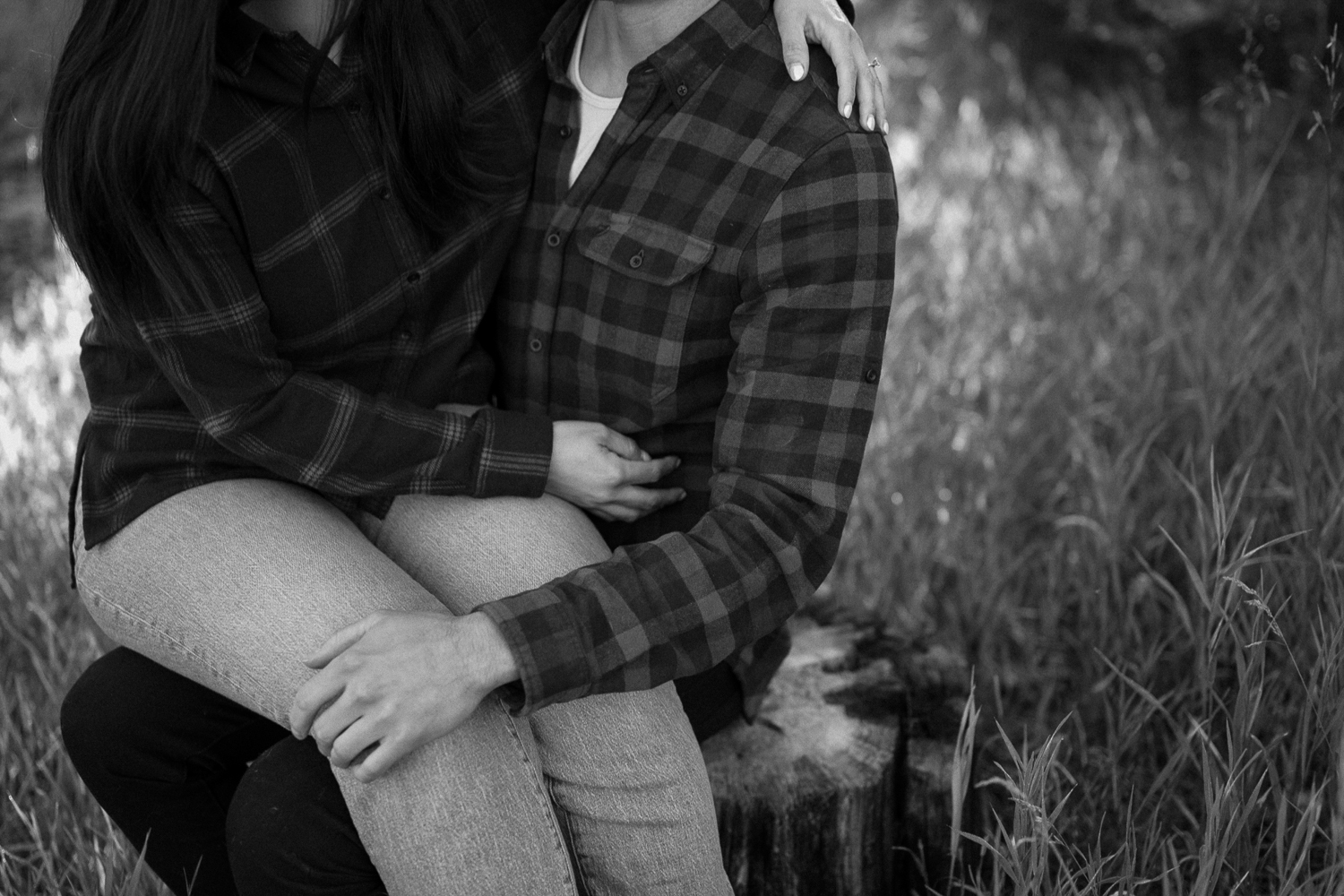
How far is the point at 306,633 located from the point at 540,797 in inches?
12.1

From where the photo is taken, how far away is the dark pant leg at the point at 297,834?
144 cm

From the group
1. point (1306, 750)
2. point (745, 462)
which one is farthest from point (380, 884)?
point (1306, 750)

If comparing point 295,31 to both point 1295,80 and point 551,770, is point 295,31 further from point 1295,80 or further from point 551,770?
point 1295,80

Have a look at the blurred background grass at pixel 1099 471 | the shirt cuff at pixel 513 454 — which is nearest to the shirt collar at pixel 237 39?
the blurred background grass at pixel 1099 471

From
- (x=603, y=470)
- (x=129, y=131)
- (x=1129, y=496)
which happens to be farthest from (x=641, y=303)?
(x=1129, y=496)

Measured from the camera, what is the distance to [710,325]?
1.66 meters

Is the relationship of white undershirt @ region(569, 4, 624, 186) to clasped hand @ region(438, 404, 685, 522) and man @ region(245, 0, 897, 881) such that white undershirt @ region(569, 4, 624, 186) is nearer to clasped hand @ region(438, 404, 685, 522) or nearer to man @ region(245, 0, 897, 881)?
man @ region(245, 0, 897, 881)

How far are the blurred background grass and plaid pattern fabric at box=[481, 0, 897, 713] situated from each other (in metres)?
0.40

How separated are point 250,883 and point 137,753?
28 cm

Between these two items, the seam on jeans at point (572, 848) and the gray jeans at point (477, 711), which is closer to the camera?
the gray jeans at point (477, 711)

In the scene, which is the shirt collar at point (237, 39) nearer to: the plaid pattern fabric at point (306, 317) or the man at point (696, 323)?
the plaid pattern fabric at point (306, 317)

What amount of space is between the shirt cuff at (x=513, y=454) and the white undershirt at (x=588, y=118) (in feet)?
1.05

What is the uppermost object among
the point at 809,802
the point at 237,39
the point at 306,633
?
the point at 237,39

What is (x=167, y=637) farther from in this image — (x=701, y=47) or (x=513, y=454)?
(x=701, y=47)
